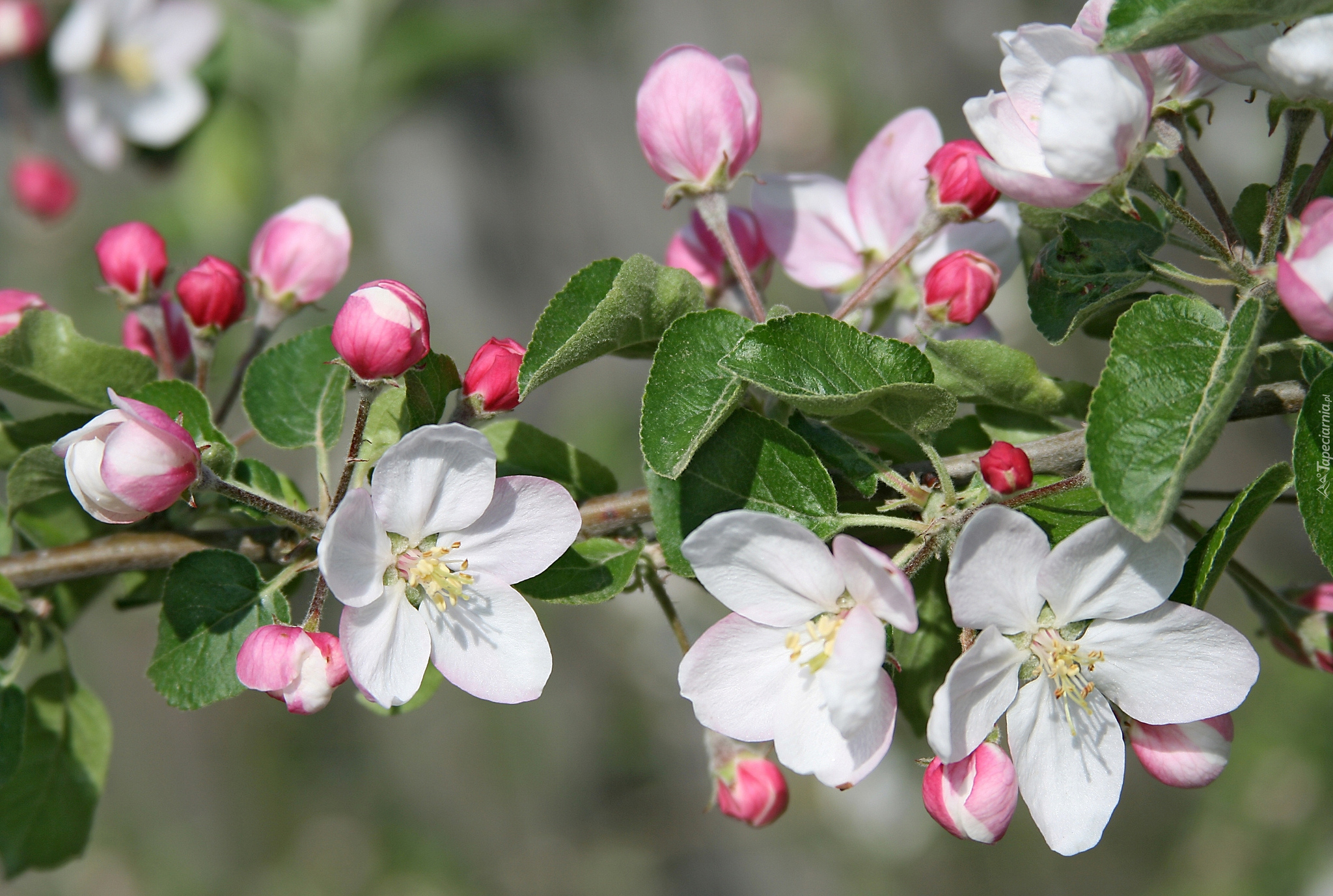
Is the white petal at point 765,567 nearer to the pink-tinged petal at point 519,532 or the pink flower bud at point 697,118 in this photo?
the pink-tinged petal at point 519,532

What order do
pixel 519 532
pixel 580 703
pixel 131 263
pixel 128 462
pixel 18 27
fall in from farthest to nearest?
1. pixel 580 703
2. pixel 18 27
3. pixel 131 263
4. pixel 519 532
5. pixel 128 462

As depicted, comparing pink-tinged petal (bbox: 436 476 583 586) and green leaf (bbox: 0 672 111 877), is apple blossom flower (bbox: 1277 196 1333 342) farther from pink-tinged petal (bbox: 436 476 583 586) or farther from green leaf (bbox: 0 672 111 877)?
green leaf (bbox: 0 672 111 877)

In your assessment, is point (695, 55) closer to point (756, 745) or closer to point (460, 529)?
point (460, 529)

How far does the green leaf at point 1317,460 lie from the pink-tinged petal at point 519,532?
567mm

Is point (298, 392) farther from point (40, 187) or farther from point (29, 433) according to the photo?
point (40, 187)

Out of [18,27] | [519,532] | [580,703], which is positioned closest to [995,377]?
[519,532]

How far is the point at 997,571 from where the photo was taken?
0.72 metres

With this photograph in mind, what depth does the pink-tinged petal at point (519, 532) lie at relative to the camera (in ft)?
2.69

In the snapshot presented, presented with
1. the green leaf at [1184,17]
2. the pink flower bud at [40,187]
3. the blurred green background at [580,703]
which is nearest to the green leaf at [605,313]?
the green leaf at [1184,17]

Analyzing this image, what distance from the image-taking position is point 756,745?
3.59 feet

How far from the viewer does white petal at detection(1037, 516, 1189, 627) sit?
0.71 meters

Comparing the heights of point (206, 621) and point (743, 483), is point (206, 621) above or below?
below

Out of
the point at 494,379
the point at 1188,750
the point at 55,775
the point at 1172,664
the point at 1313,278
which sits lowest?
the point at 55,775

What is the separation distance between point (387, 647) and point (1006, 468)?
1.77ft
